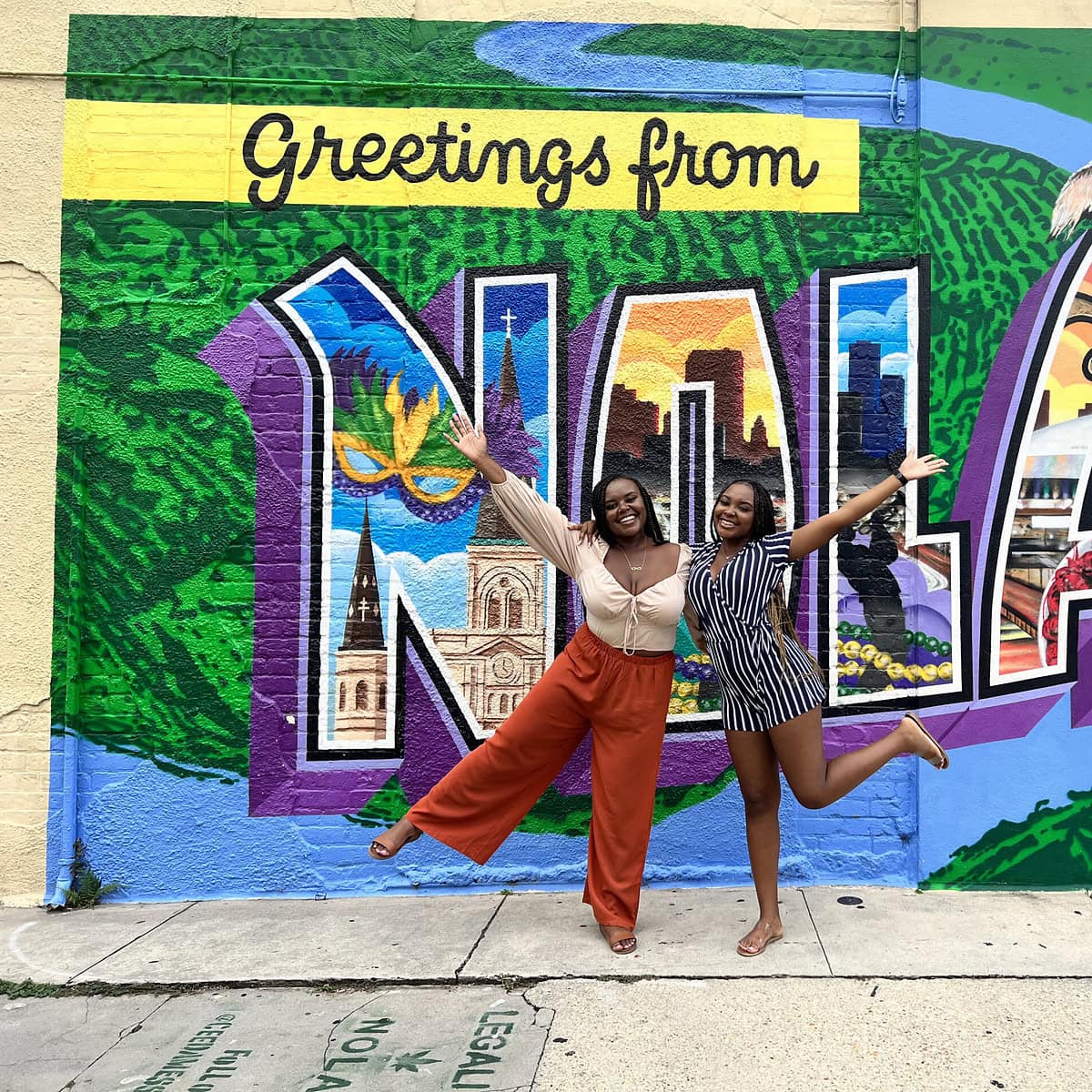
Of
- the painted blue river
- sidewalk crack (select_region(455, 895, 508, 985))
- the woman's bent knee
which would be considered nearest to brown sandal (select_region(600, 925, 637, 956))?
sidewalk crack (select_region(455, 895, 508, 985))

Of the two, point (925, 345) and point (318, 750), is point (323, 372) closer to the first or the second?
point (318, 750)

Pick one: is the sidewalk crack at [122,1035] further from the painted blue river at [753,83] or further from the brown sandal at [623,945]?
the painted blue river at [753,83]

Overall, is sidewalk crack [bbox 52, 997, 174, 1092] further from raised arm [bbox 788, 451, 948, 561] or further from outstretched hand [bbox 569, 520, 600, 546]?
raised arm [bbox 788, 451, 948, 561]

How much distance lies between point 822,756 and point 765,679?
0.40 m

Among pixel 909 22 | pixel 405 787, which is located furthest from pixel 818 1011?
pixel 909 22

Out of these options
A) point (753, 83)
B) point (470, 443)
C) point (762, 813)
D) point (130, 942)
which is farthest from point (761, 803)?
point (753, 83)

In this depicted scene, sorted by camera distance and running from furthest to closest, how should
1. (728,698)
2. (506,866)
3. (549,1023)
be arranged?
(506,866)
(728,698)
(549,1023)

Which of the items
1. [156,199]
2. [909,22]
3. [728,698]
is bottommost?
[728,698]

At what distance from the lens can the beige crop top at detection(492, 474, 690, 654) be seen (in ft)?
12.2

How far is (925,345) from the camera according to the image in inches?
179

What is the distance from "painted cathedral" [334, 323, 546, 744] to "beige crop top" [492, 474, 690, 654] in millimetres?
624

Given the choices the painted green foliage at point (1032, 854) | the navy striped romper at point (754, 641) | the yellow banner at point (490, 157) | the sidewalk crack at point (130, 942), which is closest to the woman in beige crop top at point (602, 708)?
the navy striped romper at point (754, 641)

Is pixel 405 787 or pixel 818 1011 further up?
pixel 405 787

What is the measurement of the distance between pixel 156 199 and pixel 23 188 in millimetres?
639
